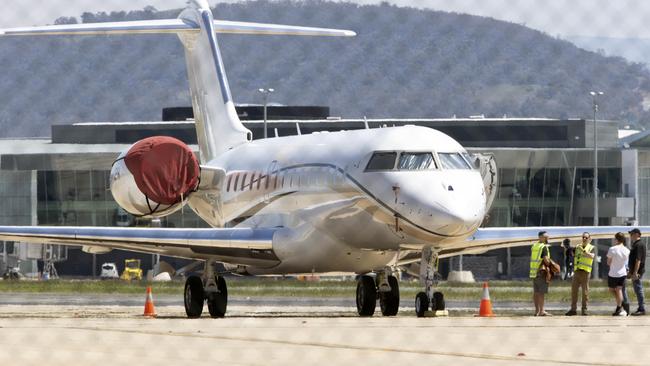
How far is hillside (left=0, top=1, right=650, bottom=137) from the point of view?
1277 centimetres

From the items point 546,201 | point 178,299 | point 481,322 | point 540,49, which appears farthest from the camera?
point 546,201

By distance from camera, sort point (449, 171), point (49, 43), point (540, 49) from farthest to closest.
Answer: point (449, 171), point (49, 43), point (540, 49)

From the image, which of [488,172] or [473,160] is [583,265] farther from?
[473,160]

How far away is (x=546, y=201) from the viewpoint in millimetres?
48938

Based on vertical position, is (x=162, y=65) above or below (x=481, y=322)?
above

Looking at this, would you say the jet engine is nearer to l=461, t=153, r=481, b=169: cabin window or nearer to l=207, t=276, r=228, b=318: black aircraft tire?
l=207, t=276, r=228, b=318: black aircraft tire

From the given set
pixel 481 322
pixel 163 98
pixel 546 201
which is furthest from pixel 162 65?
pixel 546 201

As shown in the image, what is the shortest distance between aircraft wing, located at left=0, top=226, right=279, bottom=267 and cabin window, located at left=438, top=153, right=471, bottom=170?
364cm

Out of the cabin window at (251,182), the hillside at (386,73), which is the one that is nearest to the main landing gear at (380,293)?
the cabin window at (251,182)

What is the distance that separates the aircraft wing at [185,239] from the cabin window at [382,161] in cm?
265

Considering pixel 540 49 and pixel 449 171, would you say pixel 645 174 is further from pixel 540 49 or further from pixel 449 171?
pixel 540 49

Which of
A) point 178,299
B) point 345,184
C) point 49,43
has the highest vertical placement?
point 49,43

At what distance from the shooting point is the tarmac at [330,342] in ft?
43.6

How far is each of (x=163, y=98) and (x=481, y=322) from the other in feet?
25.1
